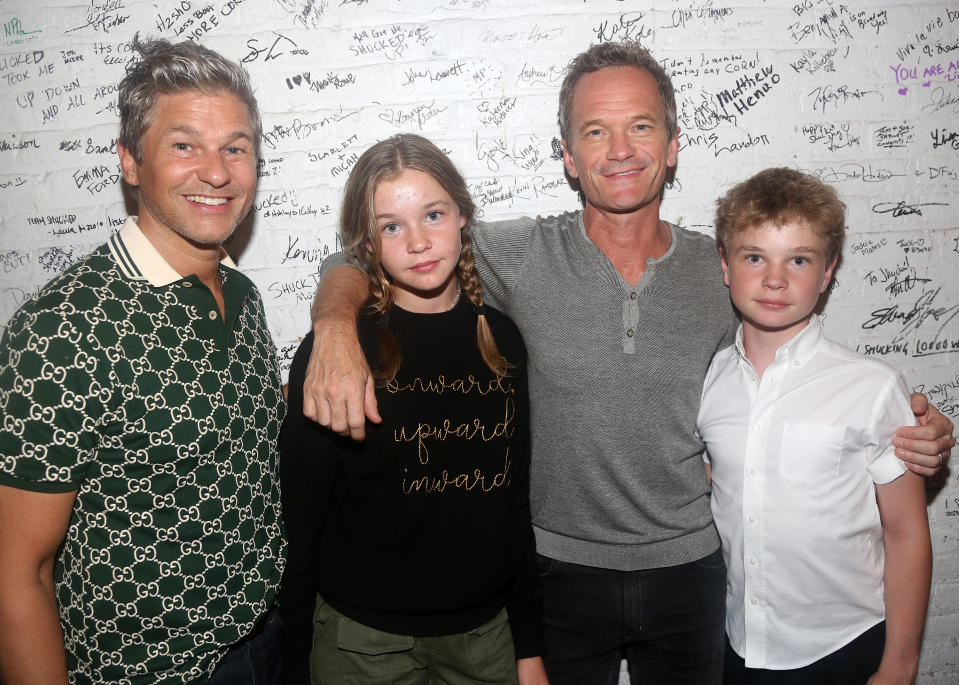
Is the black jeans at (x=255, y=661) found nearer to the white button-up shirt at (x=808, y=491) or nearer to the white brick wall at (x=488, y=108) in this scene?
the white brick wall at (x=488, y=108)

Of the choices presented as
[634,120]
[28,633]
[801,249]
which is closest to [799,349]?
[801,249]

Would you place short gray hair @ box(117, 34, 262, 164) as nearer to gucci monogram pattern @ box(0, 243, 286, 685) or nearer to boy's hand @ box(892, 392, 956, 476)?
gucci monogram pattern @ box(0, 243, 286, 685)

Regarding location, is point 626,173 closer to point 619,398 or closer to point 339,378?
point 619,398

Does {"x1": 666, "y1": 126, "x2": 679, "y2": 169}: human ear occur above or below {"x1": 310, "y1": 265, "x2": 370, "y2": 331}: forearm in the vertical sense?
above

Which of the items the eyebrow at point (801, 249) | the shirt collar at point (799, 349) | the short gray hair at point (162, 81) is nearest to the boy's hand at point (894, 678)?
the shirt collar at point (799, 349)

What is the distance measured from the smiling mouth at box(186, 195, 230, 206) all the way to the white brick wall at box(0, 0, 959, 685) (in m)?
0.70

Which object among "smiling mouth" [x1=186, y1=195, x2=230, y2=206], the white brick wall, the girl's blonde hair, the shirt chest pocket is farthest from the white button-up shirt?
"smiling mouth" [x1=186, y1=195, x2=230, y2=206]

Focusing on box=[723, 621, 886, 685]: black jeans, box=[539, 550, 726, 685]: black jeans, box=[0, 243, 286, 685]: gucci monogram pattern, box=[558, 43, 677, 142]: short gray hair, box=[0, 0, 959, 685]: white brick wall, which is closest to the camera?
box=[0, 243, 286, 685]: gucci monogram pattern

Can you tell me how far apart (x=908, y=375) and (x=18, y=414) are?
2.70 meters

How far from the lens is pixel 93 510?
131 cm

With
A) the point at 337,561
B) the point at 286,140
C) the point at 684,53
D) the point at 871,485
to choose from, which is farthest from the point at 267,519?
the point at 684,53

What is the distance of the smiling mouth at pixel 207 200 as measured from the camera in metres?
1.42

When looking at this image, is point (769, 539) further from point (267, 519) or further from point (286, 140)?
point (286, 140)

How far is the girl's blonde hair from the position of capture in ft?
4.82
